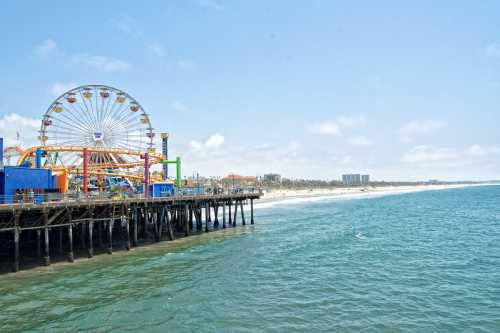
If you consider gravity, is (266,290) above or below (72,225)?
below

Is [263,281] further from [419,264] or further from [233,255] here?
[419,264]

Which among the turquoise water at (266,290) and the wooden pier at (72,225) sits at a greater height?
the wooden pier at (72,225)

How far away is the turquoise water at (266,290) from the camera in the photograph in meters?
16.4

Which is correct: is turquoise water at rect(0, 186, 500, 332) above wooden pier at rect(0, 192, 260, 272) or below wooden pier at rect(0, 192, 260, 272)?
below

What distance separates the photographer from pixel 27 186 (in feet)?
102

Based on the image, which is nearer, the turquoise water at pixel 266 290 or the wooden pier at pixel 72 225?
the turquoise water at pixel 266 290

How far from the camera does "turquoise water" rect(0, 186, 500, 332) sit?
16.4 metres

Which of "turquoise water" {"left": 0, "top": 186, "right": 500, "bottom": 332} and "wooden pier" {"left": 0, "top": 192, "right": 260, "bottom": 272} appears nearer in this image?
"turquoise water" {"left": 0, "top": 186, "right": 500, "bottom": 332}

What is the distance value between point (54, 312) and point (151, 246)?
16694mm

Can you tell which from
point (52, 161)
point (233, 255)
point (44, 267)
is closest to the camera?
point (44, 267)

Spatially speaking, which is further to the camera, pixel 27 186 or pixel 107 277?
pixel 27 186

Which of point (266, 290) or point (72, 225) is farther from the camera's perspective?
point (72, 225)

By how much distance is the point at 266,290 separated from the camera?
827 inches

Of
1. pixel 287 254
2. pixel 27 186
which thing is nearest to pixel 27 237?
pixel 27 186
